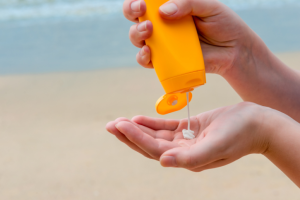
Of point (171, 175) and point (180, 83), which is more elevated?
point (180, 83)

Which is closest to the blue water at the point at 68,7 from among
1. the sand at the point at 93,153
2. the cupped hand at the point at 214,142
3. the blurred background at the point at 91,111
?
the blurred background at the point at 91,111

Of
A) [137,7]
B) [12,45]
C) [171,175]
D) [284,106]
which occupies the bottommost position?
[171,175]

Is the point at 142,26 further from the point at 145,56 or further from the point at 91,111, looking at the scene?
the point at 91,111

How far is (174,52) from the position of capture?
816 mm

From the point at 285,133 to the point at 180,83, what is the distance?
28 centimetres

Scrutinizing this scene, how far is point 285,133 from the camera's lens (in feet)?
2.52

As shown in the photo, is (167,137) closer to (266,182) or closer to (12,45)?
(266,182)

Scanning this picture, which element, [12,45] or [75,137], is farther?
[12,45]

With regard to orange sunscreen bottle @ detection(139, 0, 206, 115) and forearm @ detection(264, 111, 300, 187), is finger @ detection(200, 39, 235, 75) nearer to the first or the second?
orange sunscreen bottle @ detection(139, 0, 206, 115)

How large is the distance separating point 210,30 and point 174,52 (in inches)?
9.2

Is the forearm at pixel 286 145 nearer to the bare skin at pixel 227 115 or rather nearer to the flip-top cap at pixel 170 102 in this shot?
the bare skin at pixel 227 115

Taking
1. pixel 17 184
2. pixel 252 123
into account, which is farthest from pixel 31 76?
pixel 252 123

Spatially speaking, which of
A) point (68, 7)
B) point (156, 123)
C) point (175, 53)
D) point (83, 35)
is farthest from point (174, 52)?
point (68, 7)

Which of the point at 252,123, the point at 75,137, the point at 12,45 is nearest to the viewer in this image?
the point at 252,123
